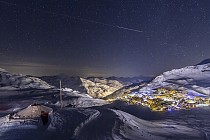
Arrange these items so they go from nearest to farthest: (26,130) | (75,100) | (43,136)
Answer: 1. (43,136)
2. (26,130)
3. (75,100)

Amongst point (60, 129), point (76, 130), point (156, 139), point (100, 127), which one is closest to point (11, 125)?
point (60, 129)

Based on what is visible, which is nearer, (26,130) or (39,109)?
(26,130)

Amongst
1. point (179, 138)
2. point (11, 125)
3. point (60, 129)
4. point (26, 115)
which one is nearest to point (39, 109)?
point (26, 115)

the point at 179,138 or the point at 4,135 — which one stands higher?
the point at 4,135

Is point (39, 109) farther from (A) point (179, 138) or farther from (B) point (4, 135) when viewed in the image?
(A) point (179, 138)

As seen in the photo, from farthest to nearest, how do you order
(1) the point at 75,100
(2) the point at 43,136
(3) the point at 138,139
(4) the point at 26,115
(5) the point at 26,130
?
(1) the point at 75,100
(4) the point at 26,115
(3) the point at 138,139
(5) the point at 26,130
(2) the point at 43,136

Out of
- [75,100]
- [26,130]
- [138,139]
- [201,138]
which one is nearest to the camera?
[26,130]

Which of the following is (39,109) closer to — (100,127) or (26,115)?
(26,115)

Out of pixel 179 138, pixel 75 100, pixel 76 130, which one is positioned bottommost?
pixel 75 100

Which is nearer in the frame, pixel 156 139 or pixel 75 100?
pixel 156 139
